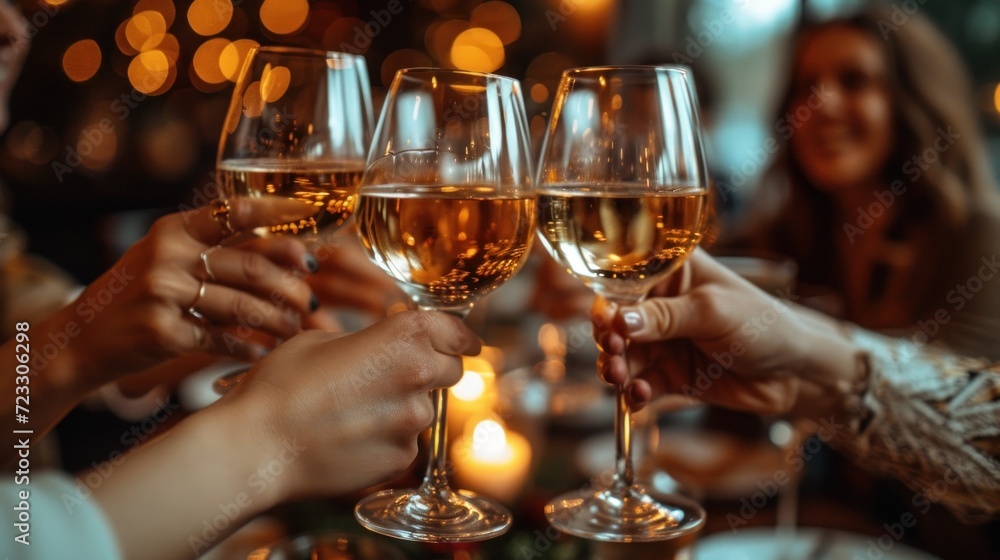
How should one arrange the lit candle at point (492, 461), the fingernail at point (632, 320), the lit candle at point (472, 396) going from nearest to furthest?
the fingernail at point (632, 320) < the lit candle at point (492, 461) < the lit candle at point (472, 396)

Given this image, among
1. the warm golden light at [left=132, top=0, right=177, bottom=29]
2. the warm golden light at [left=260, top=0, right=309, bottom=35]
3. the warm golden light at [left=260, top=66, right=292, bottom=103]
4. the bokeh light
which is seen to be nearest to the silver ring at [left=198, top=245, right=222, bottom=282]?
the warm golden light at [left=260, top=66, right=292, bottom=103]

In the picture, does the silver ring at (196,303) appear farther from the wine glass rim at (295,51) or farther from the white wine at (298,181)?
the wine glass rim at (295,51)

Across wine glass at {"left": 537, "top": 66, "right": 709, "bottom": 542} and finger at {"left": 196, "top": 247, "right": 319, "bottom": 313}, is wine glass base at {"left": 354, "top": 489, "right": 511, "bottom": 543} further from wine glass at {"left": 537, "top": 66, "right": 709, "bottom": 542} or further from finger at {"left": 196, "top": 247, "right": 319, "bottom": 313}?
finger at {"left": 196, "top": 247, "right": 319, "bottom": 313}

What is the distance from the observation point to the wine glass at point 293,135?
1.01 metres

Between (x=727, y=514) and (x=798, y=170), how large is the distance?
76.5 inches

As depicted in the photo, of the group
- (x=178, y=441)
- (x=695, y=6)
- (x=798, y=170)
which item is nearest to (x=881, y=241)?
(x=798, y=170)

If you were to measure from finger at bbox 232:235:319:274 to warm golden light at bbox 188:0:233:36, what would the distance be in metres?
5.79

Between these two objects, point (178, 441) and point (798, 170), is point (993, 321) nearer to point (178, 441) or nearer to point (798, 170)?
point (798, 170)

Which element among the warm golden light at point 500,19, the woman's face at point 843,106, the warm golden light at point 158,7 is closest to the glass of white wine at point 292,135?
the woman's face at point 843,106

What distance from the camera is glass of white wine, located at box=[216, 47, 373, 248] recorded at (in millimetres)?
1012

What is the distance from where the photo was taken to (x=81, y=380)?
44.6 inches

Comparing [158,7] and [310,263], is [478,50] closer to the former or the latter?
[158,7]

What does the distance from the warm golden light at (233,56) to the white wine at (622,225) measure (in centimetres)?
601

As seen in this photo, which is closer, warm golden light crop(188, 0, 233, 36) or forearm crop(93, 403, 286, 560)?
forearm crop(93, 403, 286, 560)
